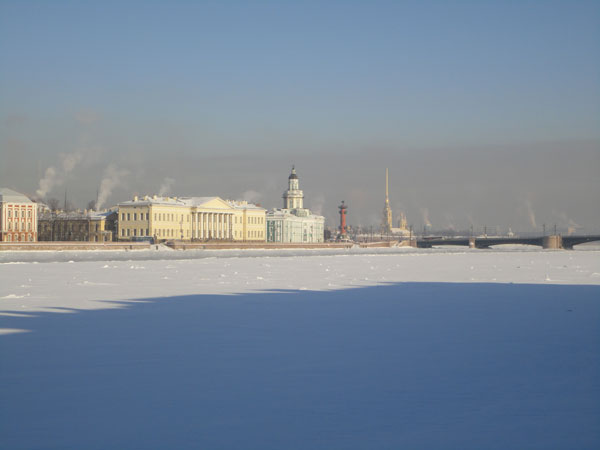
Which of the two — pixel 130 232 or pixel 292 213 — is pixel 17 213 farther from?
pixel 292 213

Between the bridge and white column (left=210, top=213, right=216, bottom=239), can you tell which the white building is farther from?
the bridge

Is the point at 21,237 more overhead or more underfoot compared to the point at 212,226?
more underfoot

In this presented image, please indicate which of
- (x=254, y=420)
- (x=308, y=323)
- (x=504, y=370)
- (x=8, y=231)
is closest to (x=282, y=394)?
(x=254, y=420)

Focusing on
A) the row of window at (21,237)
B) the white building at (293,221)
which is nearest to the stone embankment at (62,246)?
the row of window at (21,237)

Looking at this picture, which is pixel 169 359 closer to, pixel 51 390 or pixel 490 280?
pixel 51 390

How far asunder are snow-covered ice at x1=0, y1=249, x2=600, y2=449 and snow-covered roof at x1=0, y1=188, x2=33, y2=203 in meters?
82.7

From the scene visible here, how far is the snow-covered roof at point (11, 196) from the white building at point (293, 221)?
52.3 meters

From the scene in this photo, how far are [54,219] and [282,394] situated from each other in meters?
110

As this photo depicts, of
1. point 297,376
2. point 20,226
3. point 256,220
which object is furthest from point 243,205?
point 297,376

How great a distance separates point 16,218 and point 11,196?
2.91 metres

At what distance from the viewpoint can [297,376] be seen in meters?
9.74

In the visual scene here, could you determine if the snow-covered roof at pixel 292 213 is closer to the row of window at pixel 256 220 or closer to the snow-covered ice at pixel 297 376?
the row of window at pixel 256 220

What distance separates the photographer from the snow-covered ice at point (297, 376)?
23.8ft

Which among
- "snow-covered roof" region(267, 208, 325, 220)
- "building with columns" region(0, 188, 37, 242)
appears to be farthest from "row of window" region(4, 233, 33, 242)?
"snow-covered roof" region(267, 208, 325, 220)
